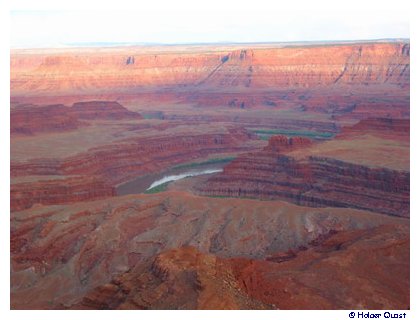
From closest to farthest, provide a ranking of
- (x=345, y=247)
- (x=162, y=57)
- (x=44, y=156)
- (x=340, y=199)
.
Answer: (x=345, y=247), (x=340, y=199), (x=44, y=156), (x=162, y=57)

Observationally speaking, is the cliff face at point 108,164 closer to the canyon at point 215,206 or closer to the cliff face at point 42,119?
the canyon at point 215,206

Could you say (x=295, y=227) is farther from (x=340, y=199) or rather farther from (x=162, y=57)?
(x=162, y=57)

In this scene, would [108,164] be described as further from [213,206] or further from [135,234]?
[135,234]

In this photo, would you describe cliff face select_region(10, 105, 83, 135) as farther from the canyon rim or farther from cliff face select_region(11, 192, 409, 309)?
cliff face select_region(11, 192, 409, 309)

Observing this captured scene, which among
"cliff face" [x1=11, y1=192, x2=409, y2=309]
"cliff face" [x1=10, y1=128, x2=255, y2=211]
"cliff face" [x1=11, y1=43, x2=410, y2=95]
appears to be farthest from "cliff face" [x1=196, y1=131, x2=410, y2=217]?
"cliff face" [x1=11, y1=43, x2=410, y2=95]

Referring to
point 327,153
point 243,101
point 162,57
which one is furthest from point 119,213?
point 162,57

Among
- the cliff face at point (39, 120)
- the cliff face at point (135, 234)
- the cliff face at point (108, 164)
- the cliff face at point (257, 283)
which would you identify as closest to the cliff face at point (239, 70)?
the cliff face at point (39, 120)
